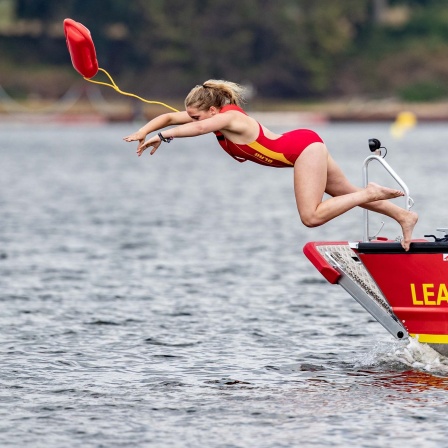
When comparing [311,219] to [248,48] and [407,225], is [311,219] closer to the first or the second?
[407,225]

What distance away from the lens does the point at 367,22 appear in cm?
11538

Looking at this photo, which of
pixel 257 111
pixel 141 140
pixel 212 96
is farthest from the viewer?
pixel 257 111

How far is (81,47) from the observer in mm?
11812

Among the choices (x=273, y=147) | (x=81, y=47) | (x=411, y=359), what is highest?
(x=81, y=47)

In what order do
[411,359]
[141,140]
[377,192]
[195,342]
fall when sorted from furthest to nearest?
[195,342]
[411,359]
[377,192]
[141,140]

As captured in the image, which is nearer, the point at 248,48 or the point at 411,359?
the point at 411,359

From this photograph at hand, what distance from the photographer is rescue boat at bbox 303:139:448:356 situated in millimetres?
11711

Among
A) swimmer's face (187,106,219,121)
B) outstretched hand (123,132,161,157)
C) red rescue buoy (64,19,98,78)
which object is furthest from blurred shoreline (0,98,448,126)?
outstretched hand (123,132,161,157)

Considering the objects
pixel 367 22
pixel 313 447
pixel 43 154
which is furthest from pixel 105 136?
pixel 313 447

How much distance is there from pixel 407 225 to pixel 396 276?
0.52 m

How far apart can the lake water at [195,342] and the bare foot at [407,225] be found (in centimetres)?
105

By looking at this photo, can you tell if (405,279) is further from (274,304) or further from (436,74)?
(436,74)

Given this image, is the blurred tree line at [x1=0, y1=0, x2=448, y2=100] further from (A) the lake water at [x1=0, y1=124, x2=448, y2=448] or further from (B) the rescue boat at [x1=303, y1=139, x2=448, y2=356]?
(B) the rescue boat at [x1=303, y1=139, x2=448, y2=356]

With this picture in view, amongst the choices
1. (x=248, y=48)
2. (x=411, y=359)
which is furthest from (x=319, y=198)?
(x=248, y=48)
